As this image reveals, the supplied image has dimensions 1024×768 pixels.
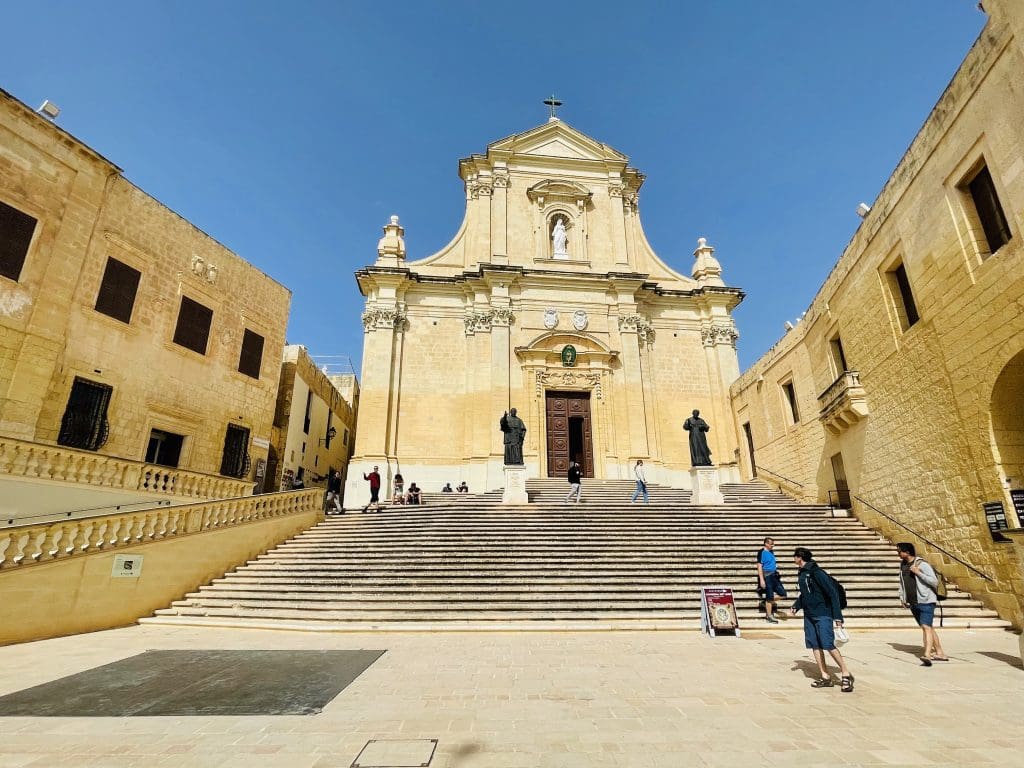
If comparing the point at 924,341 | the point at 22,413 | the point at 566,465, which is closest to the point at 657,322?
the point at 566,465

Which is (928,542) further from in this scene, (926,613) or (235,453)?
(235,453)

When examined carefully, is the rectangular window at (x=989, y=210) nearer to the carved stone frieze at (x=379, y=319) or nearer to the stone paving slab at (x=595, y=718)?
the stone paving slab at (x=595, y=718)

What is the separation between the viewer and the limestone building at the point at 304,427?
720 inches

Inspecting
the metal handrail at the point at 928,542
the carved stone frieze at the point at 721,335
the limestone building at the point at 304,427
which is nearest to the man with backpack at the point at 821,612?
the metal handrail at the point at 928,542

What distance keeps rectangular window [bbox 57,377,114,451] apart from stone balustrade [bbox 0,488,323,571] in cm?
401

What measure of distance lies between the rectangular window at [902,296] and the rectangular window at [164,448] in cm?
1898

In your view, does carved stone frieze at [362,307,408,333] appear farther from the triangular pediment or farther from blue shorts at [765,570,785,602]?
→ blue shorts at [765,570,785,602]

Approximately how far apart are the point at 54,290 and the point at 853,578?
18903 millimetres

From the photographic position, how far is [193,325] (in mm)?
15094

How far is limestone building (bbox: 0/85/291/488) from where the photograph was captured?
1129cm

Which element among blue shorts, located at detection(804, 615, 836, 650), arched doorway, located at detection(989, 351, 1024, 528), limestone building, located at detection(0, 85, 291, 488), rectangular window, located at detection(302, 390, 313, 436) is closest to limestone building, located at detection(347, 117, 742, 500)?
rectangular window, located at detection(302, 390, 313, 436)

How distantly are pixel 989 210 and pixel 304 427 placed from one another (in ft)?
70.5

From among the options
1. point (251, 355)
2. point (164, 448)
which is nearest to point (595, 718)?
point (164, 448)

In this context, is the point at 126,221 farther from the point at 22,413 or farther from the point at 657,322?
the point at 657,322
